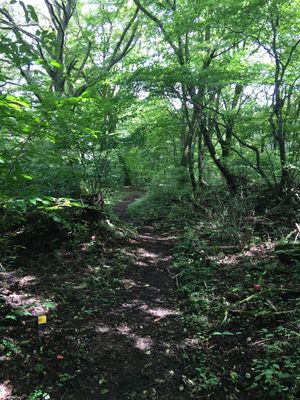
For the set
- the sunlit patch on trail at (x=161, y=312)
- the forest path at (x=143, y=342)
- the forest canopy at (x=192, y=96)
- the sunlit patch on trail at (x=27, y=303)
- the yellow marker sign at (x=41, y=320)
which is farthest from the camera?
the forest canopy at (x=192, y=96)

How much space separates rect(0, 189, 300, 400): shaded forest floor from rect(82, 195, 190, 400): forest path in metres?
0.01

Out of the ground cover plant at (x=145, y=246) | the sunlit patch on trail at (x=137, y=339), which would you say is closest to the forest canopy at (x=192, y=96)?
the ground cover plant at (x=145, y=246)

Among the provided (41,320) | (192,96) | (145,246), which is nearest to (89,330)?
(41,320)

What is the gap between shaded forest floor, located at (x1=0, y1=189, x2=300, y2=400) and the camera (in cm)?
327

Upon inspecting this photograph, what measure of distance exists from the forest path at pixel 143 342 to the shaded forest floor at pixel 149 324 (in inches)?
0.5

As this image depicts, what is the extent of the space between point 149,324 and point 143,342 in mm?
436

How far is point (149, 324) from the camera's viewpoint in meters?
4.56

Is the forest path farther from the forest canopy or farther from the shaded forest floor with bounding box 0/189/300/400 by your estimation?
the forest canopy

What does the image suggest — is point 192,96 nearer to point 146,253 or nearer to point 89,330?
point 146,253

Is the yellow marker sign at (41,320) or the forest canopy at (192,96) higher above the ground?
the forest canopy at (192,96)

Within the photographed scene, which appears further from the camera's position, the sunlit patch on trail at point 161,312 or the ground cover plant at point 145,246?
the sunlit patch on trail at point 161,312

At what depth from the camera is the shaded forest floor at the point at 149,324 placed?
3.27 meters

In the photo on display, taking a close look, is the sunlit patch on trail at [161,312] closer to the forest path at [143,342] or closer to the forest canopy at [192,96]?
the forest path at [143,342]

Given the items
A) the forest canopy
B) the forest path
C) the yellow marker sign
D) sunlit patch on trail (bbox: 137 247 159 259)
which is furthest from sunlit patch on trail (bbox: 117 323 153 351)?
sunlit patch on trail (bbox: 137 247 159 259)
